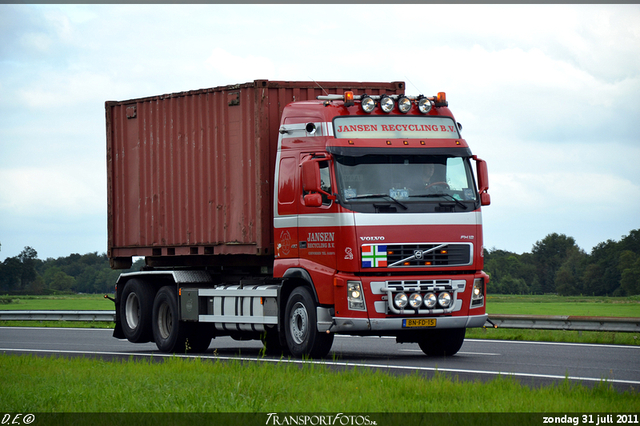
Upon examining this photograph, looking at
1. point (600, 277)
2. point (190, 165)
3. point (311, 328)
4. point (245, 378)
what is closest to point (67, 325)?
point (190, 165)

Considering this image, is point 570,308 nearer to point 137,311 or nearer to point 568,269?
point 137,311

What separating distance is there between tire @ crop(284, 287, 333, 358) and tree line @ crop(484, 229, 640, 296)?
6763cm

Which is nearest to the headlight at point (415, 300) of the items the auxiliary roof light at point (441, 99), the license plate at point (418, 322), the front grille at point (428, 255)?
the license plate at point (418, 322)

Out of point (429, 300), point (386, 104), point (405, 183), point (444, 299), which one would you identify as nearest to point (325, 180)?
point (405, 183)

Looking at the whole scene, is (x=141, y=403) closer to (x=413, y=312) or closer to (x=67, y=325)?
(x=413, y=312)

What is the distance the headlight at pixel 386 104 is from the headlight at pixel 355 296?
9.49 ft

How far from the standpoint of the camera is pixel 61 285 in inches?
5084

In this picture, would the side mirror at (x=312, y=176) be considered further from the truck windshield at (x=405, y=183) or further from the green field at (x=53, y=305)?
the green field at (x=53, y=305)

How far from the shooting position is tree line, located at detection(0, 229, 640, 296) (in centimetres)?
9894

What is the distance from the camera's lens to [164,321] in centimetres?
1819

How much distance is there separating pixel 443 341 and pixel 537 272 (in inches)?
4446

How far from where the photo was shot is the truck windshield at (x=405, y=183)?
13938 mm

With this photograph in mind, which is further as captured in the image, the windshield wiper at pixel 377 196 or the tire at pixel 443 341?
the tire at pixel 443 341

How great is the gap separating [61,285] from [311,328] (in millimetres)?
120343
